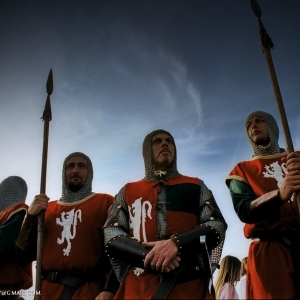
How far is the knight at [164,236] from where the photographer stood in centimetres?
332

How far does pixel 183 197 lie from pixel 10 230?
245 cm

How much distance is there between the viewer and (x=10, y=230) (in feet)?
16.1

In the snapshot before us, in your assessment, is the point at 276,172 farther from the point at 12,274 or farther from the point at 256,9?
the point at 12,274

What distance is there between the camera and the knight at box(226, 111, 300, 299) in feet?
10.7

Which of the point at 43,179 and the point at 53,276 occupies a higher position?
the point at 43,179

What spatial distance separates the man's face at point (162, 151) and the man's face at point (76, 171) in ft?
3.73

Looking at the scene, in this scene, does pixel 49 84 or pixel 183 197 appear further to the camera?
pixel 49 84

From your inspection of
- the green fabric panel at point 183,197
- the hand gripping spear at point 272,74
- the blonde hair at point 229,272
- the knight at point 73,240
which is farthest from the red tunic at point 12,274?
the hand gripping spear at point 272,74

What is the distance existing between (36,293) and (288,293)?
2.46 meters

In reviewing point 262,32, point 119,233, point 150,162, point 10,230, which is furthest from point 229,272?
point 262,32

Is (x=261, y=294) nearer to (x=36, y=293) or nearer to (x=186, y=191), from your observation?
(x=186, y=191)

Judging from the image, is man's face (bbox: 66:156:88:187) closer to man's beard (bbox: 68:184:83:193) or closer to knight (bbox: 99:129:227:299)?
man's beard (bbox: 68:184:83:193)

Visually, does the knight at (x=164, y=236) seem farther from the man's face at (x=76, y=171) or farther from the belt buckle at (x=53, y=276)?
the man's face at (x=76, y=171)

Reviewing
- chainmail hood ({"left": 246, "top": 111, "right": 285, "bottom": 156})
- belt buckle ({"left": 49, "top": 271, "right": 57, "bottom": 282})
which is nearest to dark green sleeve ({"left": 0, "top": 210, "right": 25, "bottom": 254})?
belt buckle ({"left": 49, "top": 271, "right": 57, "bottom": 282})
